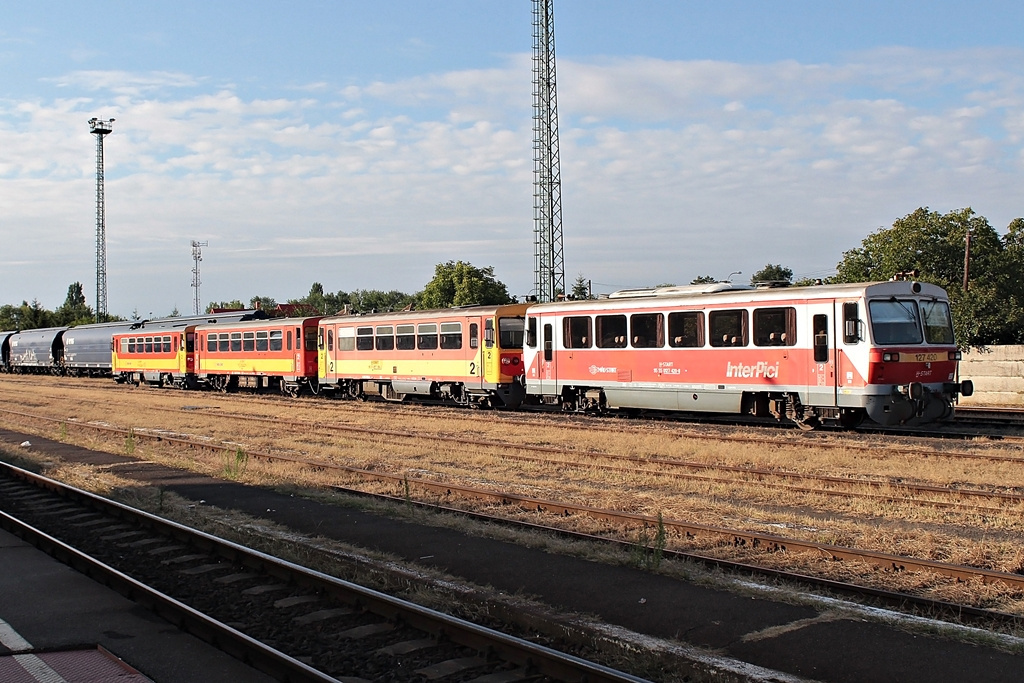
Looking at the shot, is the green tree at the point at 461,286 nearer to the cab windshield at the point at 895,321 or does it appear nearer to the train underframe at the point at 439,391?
the train underframe at the point at 439,391

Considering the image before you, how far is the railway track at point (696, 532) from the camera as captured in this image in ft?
25.5

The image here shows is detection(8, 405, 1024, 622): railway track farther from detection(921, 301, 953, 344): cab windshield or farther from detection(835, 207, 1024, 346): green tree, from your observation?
detection(835, 207, 1024, 346): green tree

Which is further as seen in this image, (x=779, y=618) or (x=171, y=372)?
(x=171, y=372)

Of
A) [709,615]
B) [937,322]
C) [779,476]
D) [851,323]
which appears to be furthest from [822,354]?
[709,615]

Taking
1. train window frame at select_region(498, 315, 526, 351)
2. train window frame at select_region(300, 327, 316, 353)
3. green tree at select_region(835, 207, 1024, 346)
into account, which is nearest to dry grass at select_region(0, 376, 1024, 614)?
train window frame at select_region(498, 315, 526, 351)

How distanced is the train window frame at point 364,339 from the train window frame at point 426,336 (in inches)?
110

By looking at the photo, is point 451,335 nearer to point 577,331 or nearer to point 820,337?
point 577,331

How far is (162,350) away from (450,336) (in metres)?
23.4

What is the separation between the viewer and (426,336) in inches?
1073

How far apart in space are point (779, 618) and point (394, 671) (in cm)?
292

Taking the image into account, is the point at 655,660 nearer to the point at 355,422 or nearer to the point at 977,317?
the point at 355,422

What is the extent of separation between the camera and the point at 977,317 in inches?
1221

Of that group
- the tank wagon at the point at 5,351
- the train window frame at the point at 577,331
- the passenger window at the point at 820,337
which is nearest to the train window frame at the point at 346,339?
the train window frame at the point at 577,331

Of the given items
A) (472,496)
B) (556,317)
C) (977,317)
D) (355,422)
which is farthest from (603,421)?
(977,317)
